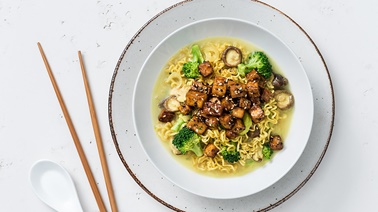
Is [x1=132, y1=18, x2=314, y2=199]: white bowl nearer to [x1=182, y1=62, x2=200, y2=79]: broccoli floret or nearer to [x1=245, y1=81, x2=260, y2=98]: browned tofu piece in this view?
[x1=182, y1=62, x2=200, y2=79]: broccoli floret

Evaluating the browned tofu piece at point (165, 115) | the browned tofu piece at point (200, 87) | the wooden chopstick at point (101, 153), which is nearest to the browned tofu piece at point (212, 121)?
the browned tofu piece at point (200, 87)

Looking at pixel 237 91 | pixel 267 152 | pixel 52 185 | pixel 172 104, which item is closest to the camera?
pixel 237 91

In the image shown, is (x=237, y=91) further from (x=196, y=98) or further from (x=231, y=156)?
(x=231, y=156)

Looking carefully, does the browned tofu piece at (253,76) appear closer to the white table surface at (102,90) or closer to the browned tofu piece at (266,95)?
the browned tofu piece at (266,95)

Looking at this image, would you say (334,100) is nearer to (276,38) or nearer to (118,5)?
(276,38)

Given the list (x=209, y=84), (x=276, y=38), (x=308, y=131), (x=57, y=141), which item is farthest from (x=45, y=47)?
(x=308, y=131)

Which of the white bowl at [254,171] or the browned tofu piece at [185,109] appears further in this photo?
the browned tofu piece at [185,109]

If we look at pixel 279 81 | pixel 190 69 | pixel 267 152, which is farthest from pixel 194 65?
pixel 267 152
